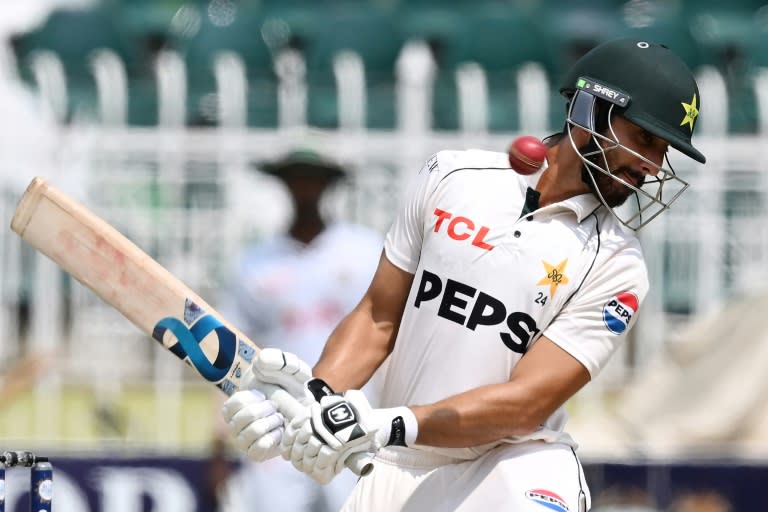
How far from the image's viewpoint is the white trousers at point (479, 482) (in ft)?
8.72

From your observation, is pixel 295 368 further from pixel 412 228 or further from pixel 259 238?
pixel 259 238

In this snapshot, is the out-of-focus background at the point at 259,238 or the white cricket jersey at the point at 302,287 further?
the out-of-focus background at the point at 259,238

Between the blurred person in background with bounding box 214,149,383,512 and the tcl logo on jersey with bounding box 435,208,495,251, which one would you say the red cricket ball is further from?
the blurred person in background with bounding box 214,149,383,512

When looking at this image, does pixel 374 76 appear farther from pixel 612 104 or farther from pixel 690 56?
pixel 612 104

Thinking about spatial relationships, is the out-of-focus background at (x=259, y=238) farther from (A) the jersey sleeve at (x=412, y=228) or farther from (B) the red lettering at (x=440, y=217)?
(B) the red lettering at (x=440, y=217)

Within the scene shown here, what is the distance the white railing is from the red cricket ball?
216 inches

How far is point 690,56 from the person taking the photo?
40.1 ft

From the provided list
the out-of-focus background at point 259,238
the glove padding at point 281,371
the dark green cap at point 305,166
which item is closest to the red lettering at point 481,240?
the glove padding at point 281,371

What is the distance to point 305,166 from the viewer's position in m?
4.81

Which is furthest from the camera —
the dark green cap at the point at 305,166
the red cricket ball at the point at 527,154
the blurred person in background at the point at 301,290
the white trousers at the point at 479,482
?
the dark green cap at the point at 305,166

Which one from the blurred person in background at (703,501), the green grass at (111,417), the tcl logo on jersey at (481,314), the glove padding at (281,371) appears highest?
the tcl logo on jersey at (481,314)

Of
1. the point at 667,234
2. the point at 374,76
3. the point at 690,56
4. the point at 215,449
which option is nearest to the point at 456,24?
the point at 374,76

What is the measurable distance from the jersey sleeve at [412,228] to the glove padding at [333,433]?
18.9 inches

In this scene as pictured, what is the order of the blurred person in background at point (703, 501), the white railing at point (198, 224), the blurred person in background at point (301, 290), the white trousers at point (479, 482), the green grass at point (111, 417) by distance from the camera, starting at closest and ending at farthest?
the white trousers at point (479, 482)
the blurred person in background at point (301, 290)
the blurred person in background at point (703, 501)
the green grass at point (111, 417)
the white railing at point (198, 224)
